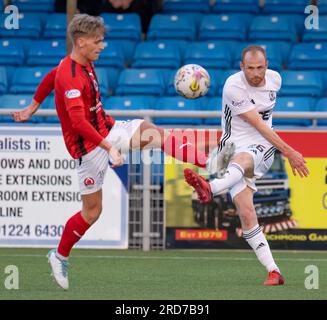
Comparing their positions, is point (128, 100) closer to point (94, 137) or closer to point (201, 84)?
point (201, 84)

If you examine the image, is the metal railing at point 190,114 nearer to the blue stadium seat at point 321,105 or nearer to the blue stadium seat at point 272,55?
the blue stadium seat at point 321,105

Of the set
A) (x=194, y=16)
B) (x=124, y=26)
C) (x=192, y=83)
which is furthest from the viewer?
(x=194, y=16)

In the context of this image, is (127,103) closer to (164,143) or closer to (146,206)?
(146,206)

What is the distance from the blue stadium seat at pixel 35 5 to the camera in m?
17.8

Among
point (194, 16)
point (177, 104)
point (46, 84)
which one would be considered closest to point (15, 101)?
point (177, 104)

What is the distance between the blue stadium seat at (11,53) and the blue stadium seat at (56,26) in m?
0.57

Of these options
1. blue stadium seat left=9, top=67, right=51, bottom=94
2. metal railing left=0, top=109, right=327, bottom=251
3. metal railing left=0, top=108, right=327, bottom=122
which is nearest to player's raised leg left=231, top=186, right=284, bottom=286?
metal railing left=0, top=108, right=327, bottom=122

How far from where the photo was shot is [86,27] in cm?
896

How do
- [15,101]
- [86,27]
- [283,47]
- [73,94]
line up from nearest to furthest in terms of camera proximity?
1. [73,94]
2. [86,27]
3. [15,101]
4. [283,47]

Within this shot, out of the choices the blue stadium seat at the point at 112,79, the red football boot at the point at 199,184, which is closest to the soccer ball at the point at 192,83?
the red football boot at the point at 199,184

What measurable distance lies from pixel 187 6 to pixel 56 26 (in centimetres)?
205

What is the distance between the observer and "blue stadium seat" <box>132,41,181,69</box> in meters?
16.1

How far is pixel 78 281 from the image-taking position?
986 centimetres

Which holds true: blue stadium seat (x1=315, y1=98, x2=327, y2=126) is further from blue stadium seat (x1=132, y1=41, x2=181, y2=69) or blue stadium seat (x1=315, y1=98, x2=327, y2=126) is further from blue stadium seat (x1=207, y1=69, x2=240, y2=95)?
blue stadium seat (x1=132, y1=41, x2=181, y2=69)
